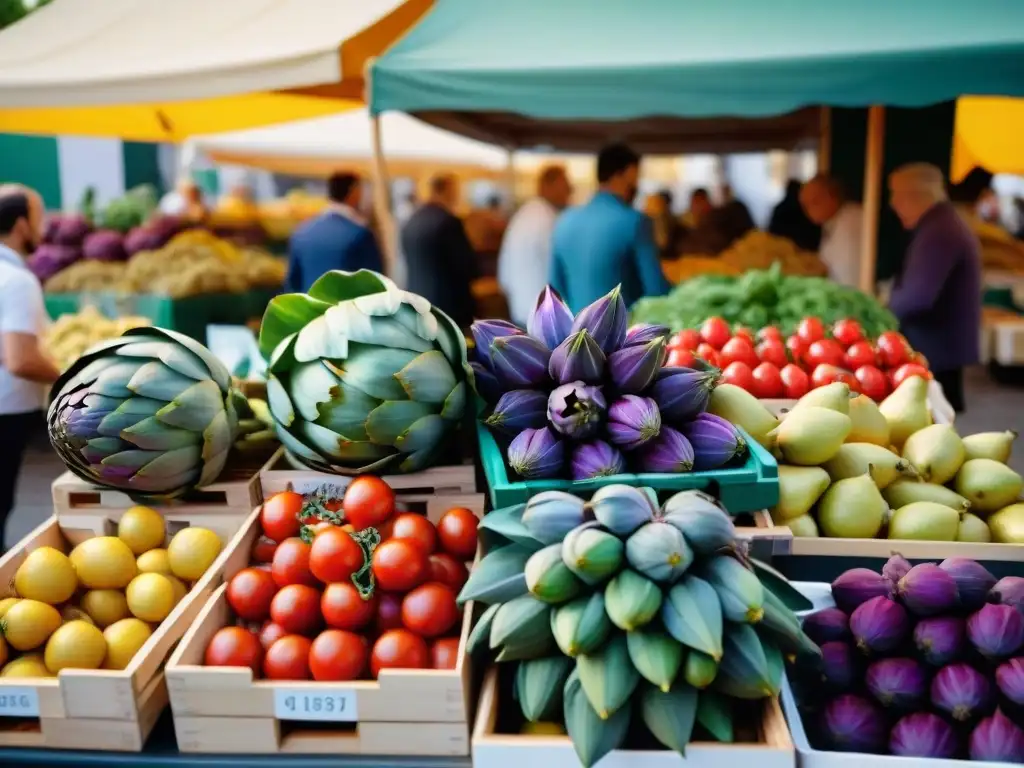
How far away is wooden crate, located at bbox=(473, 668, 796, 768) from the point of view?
1.34 meters

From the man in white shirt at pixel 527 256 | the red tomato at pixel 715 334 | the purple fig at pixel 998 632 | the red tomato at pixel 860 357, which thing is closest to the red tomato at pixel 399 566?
the purple fig at pixel 998 632

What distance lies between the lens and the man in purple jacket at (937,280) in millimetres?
4258

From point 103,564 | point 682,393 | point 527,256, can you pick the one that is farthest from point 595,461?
point 527,256

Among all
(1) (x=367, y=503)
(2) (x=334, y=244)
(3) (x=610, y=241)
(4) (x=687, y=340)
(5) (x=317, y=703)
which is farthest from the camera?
(2) (x=334, y=244)

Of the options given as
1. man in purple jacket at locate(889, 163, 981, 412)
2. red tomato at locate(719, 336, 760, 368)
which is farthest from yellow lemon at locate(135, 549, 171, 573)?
man in purple jacket at locate(889, 163, 981, 412)

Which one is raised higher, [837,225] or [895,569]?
[895,569]

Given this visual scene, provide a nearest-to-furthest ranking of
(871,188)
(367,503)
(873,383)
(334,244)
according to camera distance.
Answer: (367,503), (873,383), (871,188), (334,244)

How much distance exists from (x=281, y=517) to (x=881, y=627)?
3.68 feet

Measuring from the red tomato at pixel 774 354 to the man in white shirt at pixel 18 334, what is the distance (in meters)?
2.37

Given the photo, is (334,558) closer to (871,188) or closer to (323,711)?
(323,711)

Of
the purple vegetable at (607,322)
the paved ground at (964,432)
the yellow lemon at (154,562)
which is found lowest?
the paved ground at (964,432)

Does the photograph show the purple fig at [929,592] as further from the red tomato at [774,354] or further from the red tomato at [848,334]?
the red tomato at [848,334]

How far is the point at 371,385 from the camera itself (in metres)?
1.84

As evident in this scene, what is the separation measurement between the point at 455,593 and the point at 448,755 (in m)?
0.31
